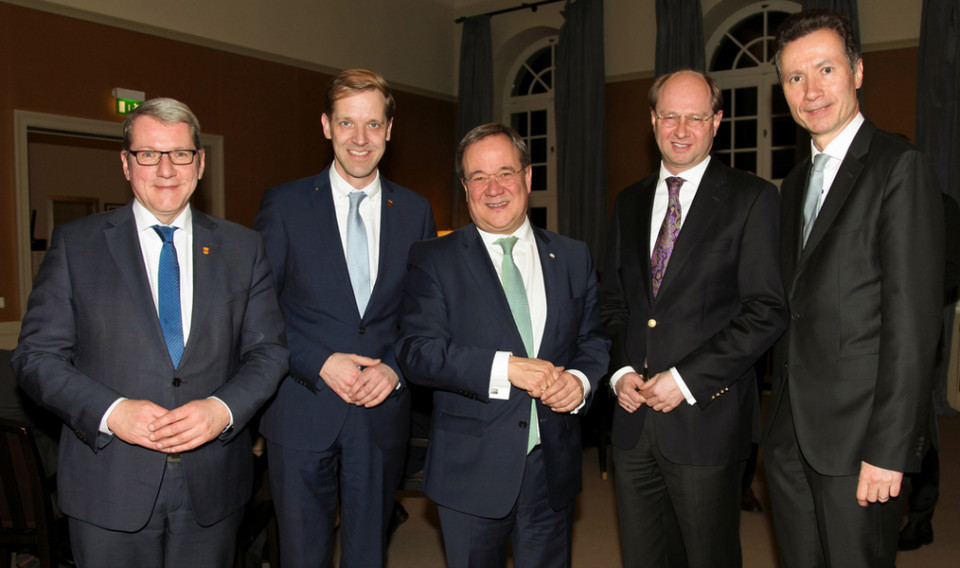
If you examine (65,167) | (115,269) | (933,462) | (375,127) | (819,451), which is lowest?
(933,462)

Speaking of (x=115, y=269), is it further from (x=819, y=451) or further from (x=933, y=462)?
(x=933, y=462)

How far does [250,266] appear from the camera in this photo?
2053 millimetres

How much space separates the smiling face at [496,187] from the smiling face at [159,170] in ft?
2.63

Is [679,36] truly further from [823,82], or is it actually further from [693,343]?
[693,343]

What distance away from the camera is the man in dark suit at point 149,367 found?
5.86ft

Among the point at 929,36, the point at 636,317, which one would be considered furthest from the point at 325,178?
the point at 929,36

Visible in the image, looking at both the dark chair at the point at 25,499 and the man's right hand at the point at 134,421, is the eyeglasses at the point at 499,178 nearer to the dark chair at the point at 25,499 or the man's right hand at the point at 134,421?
the man's right hand at the point at 134,421

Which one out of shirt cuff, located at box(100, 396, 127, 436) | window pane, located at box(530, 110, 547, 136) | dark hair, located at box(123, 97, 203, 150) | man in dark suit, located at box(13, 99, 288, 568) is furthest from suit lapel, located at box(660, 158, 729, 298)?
window pane, located at box(530, 110, 547, 136)

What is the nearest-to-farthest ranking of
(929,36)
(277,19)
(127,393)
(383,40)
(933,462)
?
(127,393) < (933,462) < (929,36) < (277,19) < (383,40)

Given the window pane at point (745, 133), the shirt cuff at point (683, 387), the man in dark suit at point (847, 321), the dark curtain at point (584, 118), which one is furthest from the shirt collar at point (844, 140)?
the window pane at point (745, 133)

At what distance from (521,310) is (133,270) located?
3.56 ft

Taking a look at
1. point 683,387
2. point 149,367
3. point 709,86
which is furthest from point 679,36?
point 149,367

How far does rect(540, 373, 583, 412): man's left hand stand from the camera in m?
1.95

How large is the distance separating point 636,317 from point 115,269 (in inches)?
62.0
